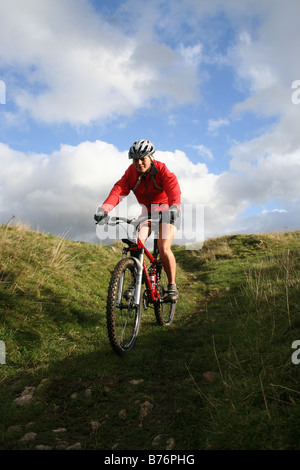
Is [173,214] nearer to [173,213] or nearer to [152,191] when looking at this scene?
[173,213]

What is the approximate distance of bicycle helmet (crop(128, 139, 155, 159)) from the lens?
5.33 meters

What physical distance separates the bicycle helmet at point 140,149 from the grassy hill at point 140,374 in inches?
121

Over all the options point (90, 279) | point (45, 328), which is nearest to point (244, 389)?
point (45, 328)

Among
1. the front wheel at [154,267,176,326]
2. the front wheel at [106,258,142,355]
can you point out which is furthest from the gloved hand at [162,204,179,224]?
the front wheel at [154,267,176,326]

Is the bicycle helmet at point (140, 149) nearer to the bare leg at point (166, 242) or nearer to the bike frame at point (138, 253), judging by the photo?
the bike frame at point (138, 253)

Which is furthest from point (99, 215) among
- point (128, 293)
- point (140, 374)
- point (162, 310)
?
point (162, 310)

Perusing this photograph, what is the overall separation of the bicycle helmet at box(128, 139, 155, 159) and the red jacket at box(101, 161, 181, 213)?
0.37 m

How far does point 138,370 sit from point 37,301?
2.79m

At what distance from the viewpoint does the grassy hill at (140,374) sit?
2.69 m

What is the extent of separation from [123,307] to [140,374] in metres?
0.99

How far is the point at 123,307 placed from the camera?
4.61 metres

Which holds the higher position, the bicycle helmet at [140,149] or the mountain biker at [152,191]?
the bicycle helmet at [140,149]

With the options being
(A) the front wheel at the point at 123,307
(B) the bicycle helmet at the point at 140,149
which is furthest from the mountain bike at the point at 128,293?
(B) the bicycle helmet at the point at 140,149

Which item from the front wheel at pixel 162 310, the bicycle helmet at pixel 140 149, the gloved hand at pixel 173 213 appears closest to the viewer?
the gloved hand at pixel 173 213
